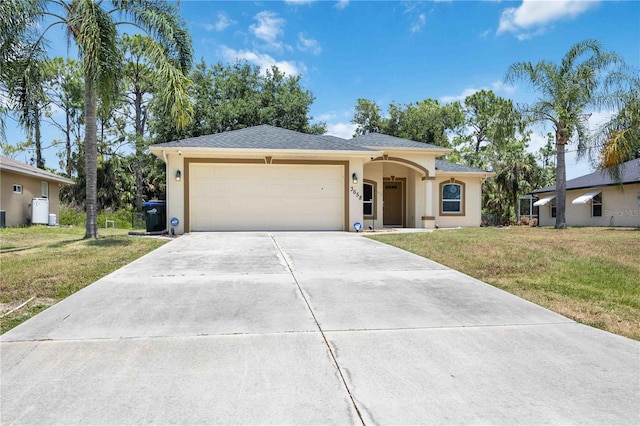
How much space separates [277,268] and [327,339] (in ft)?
11.6

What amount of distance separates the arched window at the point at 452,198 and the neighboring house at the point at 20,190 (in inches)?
800

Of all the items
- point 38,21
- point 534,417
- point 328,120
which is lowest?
point 534,417

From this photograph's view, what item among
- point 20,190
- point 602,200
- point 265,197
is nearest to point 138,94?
point 20,190

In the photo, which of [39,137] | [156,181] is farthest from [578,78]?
[39,137]

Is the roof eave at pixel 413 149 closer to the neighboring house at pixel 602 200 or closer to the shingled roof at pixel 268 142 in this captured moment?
Answer: the shingled roof at pixel 268 142

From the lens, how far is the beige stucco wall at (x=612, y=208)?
1992 cm

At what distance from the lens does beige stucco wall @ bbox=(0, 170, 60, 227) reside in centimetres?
1864

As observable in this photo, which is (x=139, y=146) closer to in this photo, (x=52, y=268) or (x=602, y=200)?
(x=52, y=268)

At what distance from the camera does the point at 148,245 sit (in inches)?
420

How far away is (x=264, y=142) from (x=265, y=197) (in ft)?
6.82

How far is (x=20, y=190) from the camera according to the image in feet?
66.5

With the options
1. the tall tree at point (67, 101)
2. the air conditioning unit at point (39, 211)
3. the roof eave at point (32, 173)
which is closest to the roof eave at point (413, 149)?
the roof eave at point (32, 173)

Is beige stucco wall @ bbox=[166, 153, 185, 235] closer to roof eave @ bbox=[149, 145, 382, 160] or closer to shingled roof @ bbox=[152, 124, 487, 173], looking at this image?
roof eave @ bbox=[149, 145, 382, 160]

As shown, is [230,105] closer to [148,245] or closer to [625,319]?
[148,245]
